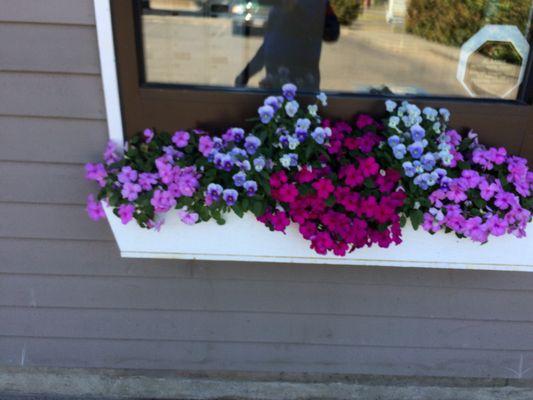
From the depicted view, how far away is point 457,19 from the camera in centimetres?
173

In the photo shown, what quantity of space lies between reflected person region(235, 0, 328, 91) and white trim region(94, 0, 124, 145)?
0.38 meters

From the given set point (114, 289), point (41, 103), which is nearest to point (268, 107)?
point (41, 103)

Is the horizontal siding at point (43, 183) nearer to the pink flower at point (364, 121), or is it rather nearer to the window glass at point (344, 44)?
the window glass at point (344, 44)

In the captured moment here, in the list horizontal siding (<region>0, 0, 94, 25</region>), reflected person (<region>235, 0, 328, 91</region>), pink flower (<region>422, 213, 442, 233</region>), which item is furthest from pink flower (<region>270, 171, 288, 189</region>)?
horizontal siding (<region>0, 0, 94, 25</region>)

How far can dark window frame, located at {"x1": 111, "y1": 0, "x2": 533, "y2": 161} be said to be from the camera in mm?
1581

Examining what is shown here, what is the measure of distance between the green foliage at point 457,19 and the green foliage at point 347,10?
198 millimetres

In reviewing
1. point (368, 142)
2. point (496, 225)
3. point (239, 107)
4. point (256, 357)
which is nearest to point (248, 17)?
point (239, 107)

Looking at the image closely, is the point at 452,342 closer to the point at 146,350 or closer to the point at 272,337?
the point at 272,337

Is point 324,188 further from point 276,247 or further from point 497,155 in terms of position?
point 497,155

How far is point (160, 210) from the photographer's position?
5.01 feet

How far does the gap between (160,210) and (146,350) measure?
737 mm

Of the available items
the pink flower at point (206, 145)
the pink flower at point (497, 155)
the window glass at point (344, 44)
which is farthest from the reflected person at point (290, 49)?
the pink flower at point (497, 155)

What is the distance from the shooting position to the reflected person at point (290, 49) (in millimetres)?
1644

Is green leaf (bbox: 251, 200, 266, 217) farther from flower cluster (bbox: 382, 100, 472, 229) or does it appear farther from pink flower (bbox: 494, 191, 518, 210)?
pink flower (bbox: 494, 191, 518, 210)
